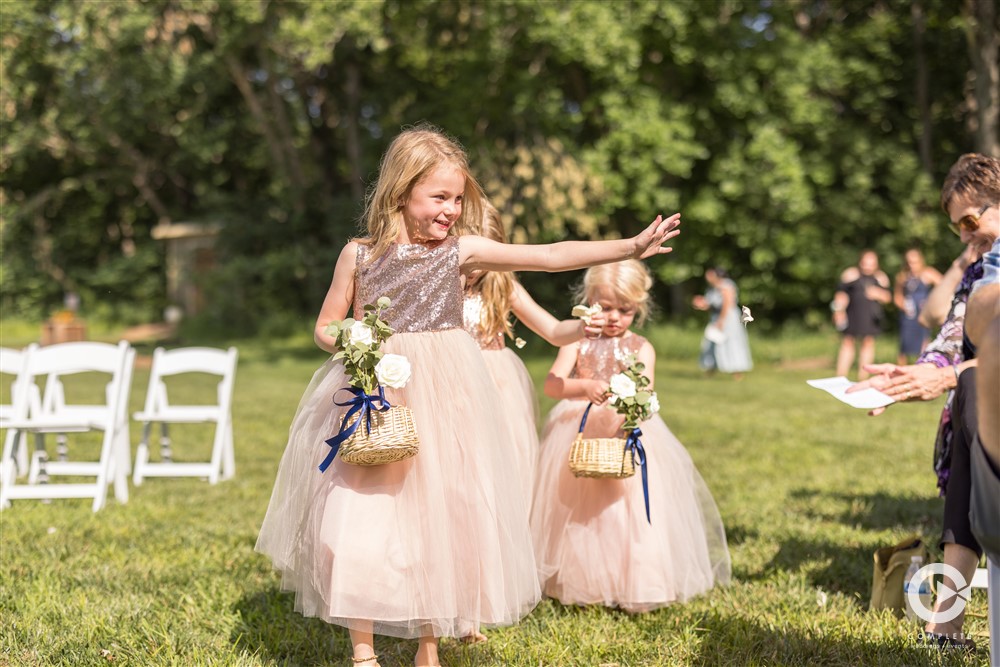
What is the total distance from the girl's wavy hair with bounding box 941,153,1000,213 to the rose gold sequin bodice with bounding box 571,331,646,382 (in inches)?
67.5

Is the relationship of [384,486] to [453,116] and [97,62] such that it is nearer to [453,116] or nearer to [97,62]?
[453,116]

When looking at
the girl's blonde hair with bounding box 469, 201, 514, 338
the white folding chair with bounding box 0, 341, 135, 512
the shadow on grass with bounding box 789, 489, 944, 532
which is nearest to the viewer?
the girl's blonde hair with bounding box 469, 201, 514, 338

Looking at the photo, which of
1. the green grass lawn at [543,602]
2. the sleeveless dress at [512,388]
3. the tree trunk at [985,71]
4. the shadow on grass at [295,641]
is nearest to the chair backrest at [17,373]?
the green grass lawn at [543,602]

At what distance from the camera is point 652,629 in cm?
488

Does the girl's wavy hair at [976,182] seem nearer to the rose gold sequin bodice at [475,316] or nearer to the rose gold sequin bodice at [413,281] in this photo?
the rose gold sequin bodice at [413,281]

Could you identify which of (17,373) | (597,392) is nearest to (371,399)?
(597,392)

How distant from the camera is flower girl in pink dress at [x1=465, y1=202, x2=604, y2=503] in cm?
524

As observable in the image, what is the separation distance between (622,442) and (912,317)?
1482 centimetres

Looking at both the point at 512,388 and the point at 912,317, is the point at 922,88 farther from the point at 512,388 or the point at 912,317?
the point at 512,388

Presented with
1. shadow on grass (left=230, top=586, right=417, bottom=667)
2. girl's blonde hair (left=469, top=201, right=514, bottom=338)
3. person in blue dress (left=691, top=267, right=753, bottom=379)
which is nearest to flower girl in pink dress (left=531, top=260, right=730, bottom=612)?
girl's blonde hair (left=469, top=201, right=514, bottom=338)

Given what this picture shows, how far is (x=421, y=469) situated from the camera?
158 inches

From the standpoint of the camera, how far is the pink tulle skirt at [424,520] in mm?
3883

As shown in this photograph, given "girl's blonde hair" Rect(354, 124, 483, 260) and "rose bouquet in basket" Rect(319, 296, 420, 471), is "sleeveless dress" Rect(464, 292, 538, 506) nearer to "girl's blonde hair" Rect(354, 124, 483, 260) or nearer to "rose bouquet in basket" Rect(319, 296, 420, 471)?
"girl's blonde hair" Rect(354, 124, 483, 260)

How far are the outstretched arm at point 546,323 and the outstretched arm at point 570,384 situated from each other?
0.16m
